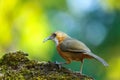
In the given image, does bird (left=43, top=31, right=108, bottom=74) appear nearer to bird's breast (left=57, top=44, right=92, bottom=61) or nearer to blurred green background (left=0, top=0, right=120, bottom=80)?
bird's breast (left=57, top=44, right=92, bottom=61)

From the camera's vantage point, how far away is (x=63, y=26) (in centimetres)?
1477

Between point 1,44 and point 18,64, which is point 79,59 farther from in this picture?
point 1,44

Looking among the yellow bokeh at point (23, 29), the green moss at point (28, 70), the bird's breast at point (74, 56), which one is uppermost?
the yellow bokeh at point (23, 29)

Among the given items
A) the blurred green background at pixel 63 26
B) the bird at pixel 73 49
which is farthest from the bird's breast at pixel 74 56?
the blurred green background at pixel 63 26

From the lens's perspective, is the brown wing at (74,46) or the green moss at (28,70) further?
the brown wing at (74,46)

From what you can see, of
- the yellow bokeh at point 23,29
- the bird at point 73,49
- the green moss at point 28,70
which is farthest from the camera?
the yellow bokeh at point 23,29

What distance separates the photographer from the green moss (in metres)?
2.58

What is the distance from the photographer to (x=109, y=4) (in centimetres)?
1161

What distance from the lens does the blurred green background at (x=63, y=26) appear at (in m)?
9.30

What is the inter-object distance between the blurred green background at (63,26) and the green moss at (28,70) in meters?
5.58

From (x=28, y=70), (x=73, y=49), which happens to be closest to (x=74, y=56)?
(x=73, y=49)

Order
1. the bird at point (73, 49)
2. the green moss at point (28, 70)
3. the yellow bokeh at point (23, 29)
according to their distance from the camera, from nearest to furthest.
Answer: the green moss at point (28, 70), the bird at point (73, 49), the yellow bokeh at point (23, 29)

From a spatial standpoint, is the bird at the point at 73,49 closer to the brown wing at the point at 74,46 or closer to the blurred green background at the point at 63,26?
the brown wing at the point at 74,46

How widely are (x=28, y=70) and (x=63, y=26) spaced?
12131 millimetres
